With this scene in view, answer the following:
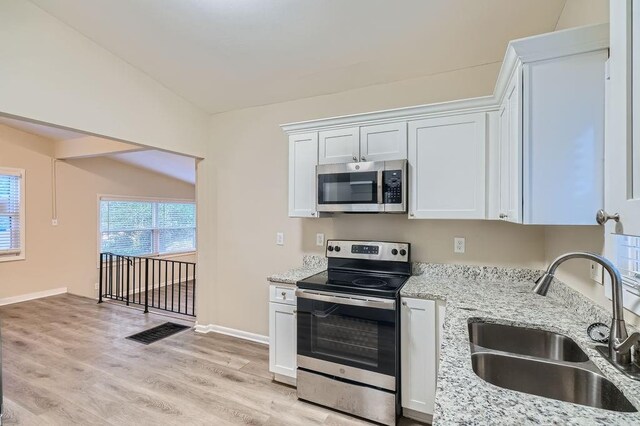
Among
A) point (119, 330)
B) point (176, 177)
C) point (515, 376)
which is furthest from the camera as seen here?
point (176, 177)

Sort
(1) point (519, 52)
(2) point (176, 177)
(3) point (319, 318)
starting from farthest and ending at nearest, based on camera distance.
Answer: (2) point (176, 177) → (3) point (319, 318) → (1) point (519, 52)

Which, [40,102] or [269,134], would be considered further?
[269,134]

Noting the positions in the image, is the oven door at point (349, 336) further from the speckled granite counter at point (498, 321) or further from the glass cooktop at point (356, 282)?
the speckled granite counter at point (498, 321)

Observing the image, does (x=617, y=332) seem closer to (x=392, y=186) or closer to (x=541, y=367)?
(x=541, y=367)

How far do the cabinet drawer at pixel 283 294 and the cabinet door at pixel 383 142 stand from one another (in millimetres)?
1177

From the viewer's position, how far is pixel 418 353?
2.05 meters

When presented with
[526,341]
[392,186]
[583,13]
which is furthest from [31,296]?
[583,13]

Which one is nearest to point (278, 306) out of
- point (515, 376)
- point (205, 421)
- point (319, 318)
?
point (319, 318)

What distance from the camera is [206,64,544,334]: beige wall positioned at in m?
2.46

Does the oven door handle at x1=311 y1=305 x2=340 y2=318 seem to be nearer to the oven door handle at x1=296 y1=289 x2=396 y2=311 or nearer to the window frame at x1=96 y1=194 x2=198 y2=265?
the oven door handle at x1=296 y1=289 x2=396 y2=311

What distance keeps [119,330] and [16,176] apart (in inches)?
124

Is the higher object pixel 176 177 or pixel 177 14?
pixel 177 14

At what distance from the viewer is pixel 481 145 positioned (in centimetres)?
215

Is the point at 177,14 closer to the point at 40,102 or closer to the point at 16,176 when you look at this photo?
the point at 40,102
